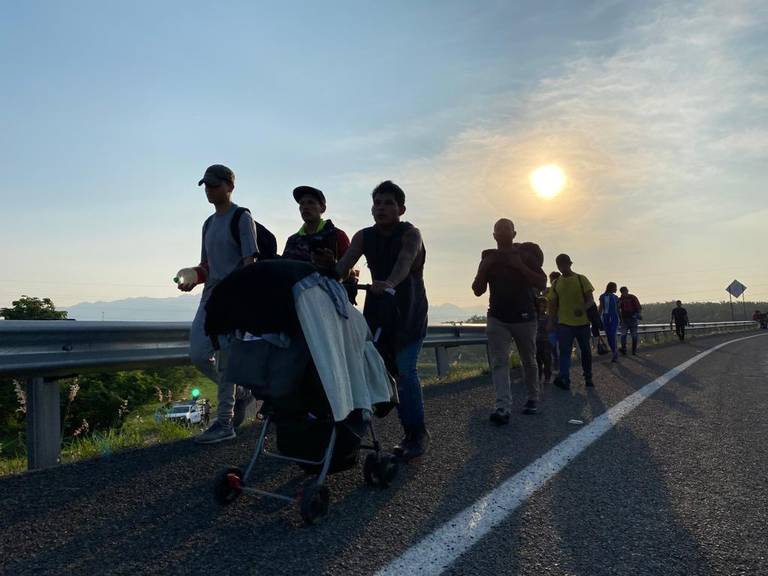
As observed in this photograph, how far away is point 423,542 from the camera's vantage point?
2.37 metres

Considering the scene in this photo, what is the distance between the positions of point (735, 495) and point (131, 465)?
384 cm

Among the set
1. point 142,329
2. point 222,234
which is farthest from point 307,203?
point 142,329

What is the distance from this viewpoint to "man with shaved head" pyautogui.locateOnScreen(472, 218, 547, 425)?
5.55 m

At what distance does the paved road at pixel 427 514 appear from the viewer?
2.20 metres

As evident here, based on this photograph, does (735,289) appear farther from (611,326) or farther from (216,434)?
(216,434)

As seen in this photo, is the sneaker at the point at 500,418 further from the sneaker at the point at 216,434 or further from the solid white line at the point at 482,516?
the sneaker at the point at 216,434

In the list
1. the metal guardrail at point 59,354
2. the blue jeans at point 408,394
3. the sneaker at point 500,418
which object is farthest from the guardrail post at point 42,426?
the sneaker at point 500,418

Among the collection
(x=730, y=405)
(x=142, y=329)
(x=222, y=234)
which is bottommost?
(x=730, y=405)

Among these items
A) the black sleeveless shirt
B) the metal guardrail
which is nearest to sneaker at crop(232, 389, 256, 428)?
the metal guardrail

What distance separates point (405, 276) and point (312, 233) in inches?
41.7

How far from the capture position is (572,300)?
8211mm

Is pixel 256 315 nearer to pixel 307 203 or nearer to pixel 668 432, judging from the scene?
pixel 307 203

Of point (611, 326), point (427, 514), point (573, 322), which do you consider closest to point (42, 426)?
point (427, 514)

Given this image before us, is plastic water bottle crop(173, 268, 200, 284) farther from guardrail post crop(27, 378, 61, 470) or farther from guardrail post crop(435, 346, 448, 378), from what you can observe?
guardrail post crop(435, 346, 448, 378)
